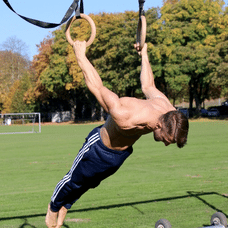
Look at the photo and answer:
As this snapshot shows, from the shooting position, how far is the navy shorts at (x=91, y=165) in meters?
4.19

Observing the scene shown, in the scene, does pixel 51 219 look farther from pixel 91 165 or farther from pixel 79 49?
pixel 79 49

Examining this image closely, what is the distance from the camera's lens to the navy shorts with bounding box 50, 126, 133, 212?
165 inches

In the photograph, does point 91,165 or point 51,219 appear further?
point 51,219

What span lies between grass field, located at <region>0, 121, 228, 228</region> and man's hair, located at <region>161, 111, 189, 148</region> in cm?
295

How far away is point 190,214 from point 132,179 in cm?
363

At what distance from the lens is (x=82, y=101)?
57.5m

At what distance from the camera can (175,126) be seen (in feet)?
12.0

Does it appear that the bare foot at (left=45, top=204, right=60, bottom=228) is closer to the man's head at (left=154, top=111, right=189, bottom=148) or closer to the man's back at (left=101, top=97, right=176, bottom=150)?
the man's back at (left=101, top=97, right=176, bottom=150)

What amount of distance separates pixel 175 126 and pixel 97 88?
0.87m

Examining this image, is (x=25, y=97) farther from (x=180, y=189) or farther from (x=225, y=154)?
(x=180, y=189)

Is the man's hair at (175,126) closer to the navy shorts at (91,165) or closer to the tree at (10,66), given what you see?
the navy shorts at (91,165)

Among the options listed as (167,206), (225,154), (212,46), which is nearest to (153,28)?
(212,46)

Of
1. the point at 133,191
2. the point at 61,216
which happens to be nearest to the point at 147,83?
the point at 61,216

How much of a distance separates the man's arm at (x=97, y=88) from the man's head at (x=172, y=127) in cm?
47
